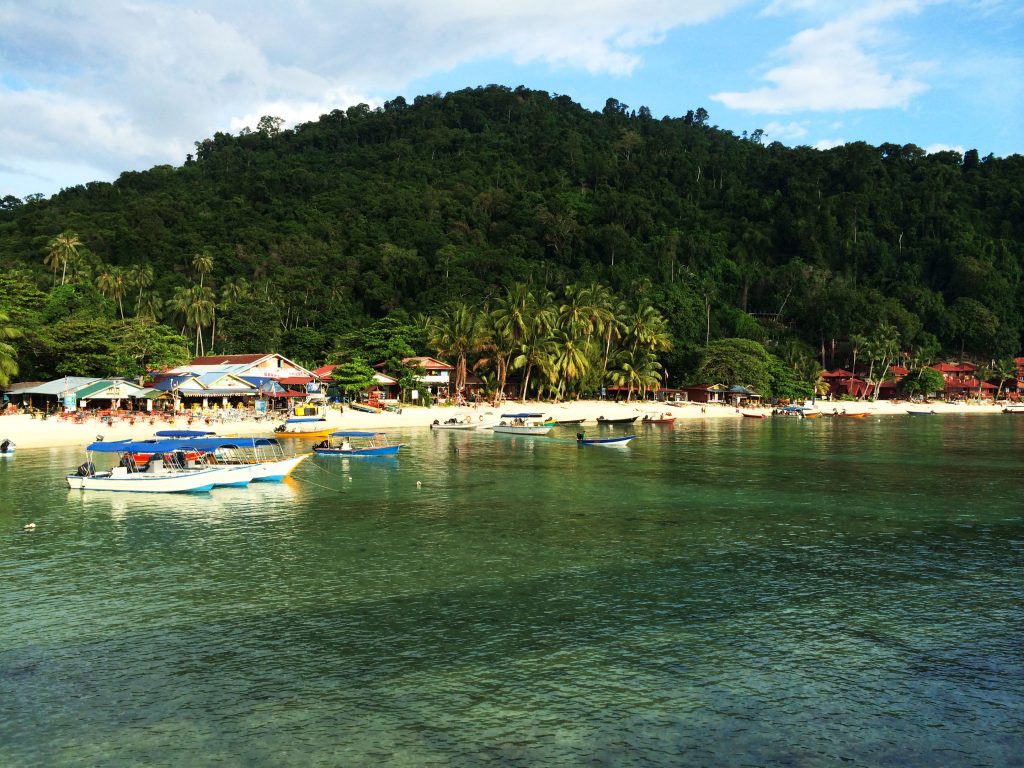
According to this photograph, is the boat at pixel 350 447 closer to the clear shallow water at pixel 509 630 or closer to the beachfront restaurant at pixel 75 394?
the clear shallow water at pixel 509 630

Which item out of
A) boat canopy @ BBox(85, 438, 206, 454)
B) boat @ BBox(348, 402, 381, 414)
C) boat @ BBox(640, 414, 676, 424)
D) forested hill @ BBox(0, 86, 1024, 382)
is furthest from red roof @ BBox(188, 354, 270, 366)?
boat canopy @ BBox(85, 438, 206, 454)

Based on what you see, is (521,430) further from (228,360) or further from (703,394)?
(703,394)

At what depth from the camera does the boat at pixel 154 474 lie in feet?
105

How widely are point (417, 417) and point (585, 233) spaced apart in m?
88.4

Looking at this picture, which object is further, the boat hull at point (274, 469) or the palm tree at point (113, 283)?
the palm tree at point (113, 283)

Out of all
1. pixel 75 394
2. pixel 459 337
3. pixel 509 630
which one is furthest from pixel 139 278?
pixel 509 630

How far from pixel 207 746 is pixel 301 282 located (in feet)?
355

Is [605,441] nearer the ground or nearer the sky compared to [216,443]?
nearer the ground

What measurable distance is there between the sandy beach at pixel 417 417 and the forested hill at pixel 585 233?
17.8 metres

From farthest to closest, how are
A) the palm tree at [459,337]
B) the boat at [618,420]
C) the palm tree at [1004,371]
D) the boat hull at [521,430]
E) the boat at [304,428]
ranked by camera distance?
1. the palm tree at [1004,371]
2. the palm tree at [459,337]
3. the boat at [618,420]
4. the boat hull at [521,430]
5. the boat at [304,428]

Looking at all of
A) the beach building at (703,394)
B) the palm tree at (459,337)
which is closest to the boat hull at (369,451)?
the palm tree at (459,337)

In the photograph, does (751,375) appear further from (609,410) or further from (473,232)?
(473,232)

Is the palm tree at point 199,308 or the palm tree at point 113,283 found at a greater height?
the palm tree at point 113,283

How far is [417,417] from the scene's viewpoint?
71.9m
